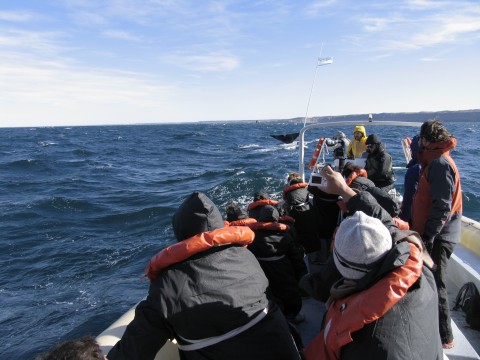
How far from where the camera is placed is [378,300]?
1.45 m

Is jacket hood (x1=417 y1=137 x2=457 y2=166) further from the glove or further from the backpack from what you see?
the backpack

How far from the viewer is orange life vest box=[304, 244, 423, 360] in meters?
1.45

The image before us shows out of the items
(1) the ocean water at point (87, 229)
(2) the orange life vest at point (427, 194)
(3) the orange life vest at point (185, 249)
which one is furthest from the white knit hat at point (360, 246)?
(1) the ocean water at point (87, 229)

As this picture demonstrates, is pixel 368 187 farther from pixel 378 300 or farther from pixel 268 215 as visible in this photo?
pixel 378 300

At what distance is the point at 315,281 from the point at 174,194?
516 inches

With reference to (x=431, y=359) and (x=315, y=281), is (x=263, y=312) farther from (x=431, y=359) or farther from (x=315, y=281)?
(x=431, y=359)

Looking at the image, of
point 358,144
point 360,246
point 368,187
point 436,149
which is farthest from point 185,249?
point 358,144

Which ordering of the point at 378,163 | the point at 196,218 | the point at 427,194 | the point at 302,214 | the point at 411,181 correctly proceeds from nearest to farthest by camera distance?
the point at 196,218
the point at 427,194
the point at 411,181
the point at 302,214
the point at 378,163

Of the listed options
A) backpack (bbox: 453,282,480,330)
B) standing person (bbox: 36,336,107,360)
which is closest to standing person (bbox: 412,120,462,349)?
backpack (bbox: 453,282,480,330)

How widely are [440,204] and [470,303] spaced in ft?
4.34

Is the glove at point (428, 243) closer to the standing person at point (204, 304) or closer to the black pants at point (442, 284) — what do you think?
the black pants at point (442, 284)

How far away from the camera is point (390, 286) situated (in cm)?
148

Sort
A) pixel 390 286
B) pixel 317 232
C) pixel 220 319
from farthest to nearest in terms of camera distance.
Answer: pixel 317 232, pixel 220 319, pixel 390 286

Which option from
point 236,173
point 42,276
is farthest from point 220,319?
point 236,173
